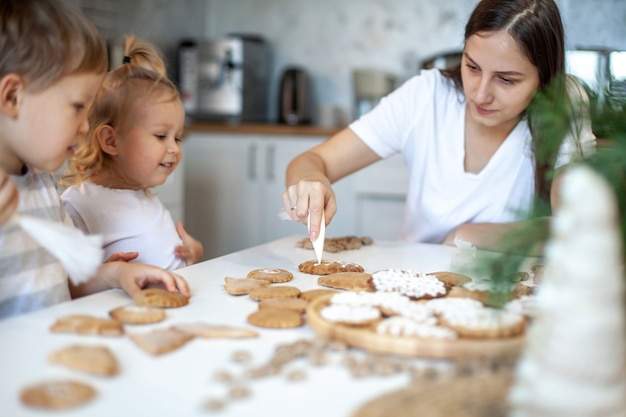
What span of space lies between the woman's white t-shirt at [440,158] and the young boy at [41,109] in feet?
2.88

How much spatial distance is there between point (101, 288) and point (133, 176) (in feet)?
1.41

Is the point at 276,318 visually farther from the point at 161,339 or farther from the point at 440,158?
the point at 440,158

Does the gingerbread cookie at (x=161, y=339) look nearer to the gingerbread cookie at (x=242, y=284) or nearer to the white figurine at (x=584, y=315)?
the gingerbread cookie at (x=242, y=284)

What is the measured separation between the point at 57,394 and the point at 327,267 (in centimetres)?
64

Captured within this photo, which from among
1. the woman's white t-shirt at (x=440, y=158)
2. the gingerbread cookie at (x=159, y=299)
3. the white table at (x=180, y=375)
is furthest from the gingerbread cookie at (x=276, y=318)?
the woman's white t-shirt at (x=440, y=158)

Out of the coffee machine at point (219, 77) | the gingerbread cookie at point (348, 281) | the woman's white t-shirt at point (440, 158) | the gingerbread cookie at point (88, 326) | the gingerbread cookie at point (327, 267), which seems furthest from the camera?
the coffee machine at point (219, 77)

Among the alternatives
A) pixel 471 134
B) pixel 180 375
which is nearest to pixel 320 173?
pixel 471 134

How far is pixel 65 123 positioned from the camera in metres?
1.00

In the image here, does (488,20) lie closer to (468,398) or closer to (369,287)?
(369,287)

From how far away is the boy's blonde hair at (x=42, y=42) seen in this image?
95 centimetres

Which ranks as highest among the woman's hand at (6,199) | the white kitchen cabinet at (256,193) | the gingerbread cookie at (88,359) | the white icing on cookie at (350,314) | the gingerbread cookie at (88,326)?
the woman's hand at (6,199)

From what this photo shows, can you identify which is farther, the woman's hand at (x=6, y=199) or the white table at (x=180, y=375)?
the woman's hand at (x=6, y=199)

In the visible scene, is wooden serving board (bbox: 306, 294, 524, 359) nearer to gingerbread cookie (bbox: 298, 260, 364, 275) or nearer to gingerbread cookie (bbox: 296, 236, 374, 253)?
gingerbread cookie (bbox: 298, 260, 364, 275)

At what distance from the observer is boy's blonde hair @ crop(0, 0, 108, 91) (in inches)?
37.5
